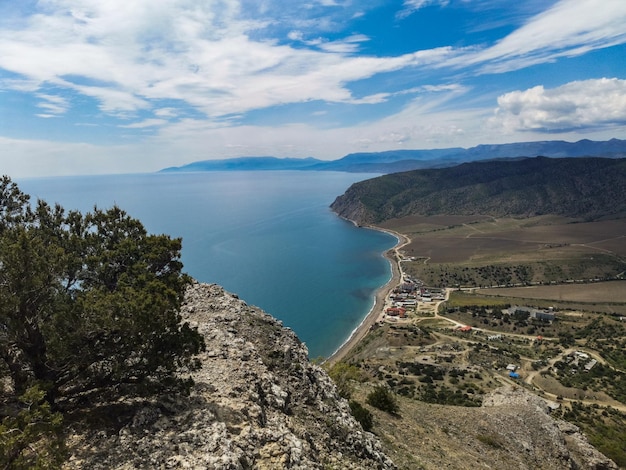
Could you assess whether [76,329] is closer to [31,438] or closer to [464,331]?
[31,438]

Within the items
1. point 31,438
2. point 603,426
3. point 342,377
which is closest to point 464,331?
point 603,426

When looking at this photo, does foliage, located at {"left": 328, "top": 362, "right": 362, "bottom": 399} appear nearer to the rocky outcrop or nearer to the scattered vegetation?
the rocky outcrop

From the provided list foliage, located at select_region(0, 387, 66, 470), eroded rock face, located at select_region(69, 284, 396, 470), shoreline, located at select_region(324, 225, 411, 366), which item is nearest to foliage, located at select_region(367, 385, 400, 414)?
eroded rock face, located at select_region(69, 284, 396, 470)

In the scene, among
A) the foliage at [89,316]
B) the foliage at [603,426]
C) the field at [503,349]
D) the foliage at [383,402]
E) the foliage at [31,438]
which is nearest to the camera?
the foliage at [31,438]

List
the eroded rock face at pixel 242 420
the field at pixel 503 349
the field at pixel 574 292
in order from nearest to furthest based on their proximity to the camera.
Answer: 1. the eroded rock face at pixel 242 420
2. the field at pixel 503 349
3. the field at pixel 574 292

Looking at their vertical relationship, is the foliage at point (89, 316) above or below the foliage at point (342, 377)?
above

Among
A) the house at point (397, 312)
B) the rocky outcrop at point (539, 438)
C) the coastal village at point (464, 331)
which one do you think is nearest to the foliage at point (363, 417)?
the rocky outcrop at point (539, 438)

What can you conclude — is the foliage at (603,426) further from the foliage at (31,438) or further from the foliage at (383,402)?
the foliage at (31,438)
